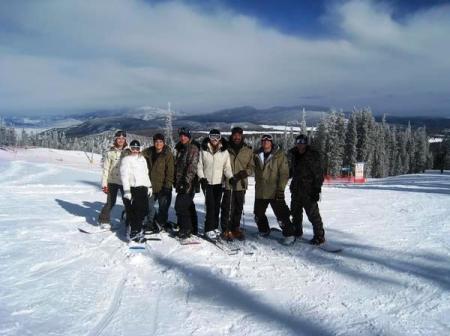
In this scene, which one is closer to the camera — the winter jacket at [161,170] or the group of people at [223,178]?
the group of people at [223,178]

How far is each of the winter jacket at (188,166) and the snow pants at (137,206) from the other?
719 mm

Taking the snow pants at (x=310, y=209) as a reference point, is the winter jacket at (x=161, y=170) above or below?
above

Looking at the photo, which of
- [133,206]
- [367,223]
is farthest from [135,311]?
[367,223]

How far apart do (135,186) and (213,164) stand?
1619 millimetres

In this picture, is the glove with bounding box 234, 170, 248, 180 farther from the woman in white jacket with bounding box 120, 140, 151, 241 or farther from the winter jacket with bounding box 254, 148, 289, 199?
the woman in white jacket with bounding box 120, 140, 151, 241

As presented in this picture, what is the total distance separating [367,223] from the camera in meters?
10.6

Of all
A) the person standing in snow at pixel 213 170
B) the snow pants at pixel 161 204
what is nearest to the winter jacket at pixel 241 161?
the person standing in snow at pixel 213 170

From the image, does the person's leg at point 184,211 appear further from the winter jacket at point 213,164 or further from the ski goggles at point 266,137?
the ski goggles at point 266,137

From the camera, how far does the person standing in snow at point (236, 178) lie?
828 centimetres

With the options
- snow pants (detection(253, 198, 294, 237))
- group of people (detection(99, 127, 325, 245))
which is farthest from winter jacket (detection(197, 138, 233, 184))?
snow pants (detection(253, 198, 294, 237))

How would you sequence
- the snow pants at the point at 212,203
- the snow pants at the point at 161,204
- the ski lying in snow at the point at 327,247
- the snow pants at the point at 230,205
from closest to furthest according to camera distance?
1. the ski lying in snow at the point at 327,247
2. the snow pants at the point at 212,203
3. the snow pants at the point at 230,205
4. the snow pants at the point at 161,204

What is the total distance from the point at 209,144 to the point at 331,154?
4924 cm

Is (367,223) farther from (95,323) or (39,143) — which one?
(39,143)

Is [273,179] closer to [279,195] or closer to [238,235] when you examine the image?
[279,195]
